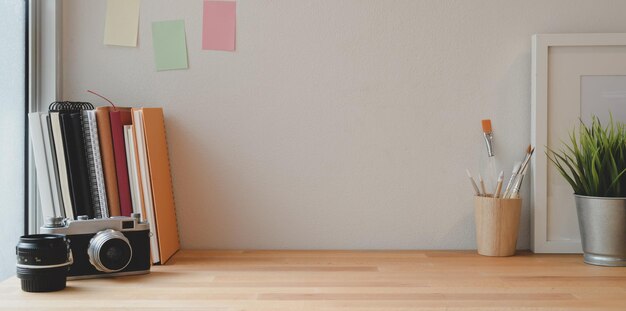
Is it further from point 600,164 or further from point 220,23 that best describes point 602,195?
point 220,23

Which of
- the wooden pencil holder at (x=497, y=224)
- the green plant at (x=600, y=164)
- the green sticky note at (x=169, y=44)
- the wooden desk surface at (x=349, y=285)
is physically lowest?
the wooden desk surface at (x=349, y=285)

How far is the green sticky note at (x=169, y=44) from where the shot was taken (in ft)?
4.35

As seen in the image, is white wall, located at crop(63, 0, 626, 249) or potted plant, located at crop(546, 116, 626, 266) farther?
white wall, located at crop(63, 0, 626, 249)

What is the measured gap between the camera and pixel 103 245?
1057 millimetres

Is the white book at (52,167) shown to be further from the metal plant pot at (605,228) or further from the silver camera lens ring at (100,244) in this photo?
the metal plant pot at (605,228)

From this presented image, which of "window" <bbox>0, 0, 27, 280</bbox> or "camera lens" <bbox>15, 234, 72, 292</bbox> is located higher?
"window" <bbox>0, 0, 27, 280</bbox>

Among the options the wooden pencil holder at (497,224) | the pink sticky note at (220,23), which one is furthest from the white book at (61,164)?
the wooden pencil holder at (497,224)

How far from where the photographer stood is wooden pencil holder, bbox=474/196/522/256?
1.23 meters

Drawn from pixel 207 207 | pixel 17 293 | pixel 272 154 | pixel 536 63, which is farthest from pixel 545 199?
pixel 17 293

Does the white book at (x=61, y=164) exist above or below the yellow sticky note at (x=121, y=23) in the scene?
below

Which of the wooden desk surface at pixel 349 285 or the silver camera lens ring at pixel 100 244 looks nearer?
the wooden desk surface at pixel 349 285

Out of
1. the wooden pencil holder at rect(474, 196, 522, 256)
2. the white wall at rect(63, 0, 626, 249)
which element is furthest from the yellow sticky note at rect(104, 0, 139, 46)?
the wooden pencil holder at rect(474, 196, 522, 256)

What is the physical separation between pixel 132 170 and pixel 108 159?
47mm

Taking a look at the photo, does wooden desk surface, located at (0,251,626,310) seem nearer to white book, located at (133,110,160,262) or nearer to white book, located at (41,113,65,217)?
white book, located at (133,110,160,262)
